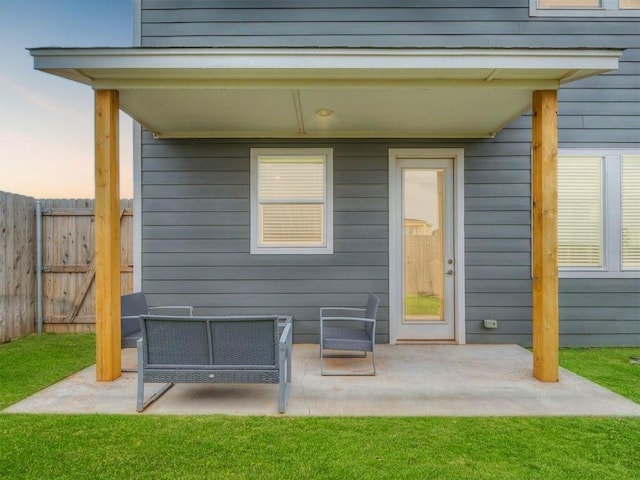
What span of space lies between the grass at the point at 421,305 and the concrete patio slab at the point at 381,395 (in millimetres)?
1076

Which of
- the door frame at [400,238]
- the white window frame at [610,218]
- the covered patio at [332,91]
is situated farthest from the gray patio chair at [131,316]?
the white window frame at [610,218]

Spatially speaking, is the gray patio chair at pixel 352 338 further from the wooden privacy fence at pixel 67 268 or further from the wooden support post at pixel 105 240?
the wooden privacy fence at pixel 67 268

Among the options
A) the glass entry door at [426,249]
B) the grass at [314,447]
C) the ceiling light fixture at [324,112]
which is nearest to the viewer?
the grass at [314,447]

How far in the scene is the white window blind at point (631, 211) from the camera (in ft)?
16.0

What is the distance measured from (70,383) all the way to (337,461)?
8.67 ft

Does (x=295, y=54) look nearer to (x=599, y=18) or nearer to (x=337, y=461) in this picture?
(x=337, y=461)

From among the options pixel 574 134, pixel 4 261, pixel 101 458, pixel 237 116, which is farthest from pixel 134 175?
pixel 574 134

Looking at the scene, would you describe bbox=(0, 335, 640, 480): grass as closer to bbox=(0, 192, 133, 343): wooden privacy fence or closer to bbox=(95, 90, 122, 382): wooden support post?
bbox=(95, 90, 122, 382): wooden support post

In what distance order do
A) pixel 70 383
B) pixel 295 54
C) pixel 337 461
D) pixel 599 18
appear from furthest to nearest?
pixel 599 18 < pixel 70 383 < pixel 295 54 < pixel 337 461

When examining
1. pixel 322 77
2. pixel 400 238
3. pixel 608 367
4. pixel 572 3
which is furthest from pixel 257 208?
pixel 572 3

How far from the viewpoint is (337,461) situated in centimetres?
212

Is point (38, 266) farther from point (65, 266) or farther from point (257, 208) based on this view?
point (257, 208)

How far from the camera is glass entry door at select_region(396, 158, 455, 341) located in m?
4.91

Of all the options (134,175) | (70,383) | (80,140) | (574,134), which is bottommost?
(70,383)
